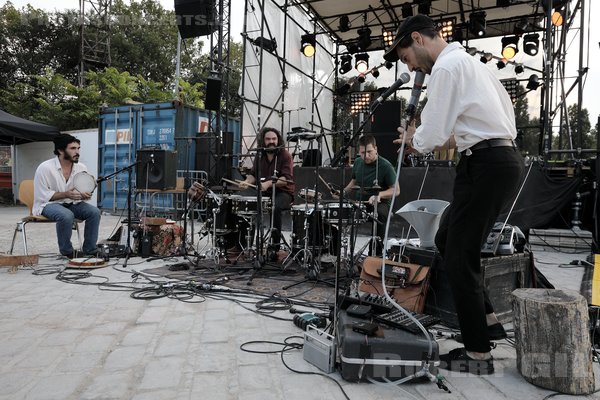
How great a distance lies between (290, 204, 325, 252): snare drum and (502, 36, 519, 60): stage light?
10.1m

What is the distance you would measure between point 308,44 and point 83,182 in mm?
8291

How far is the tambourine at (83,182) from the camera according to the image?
4889 millimetres

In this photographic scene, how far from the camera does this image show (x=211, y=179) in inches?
335

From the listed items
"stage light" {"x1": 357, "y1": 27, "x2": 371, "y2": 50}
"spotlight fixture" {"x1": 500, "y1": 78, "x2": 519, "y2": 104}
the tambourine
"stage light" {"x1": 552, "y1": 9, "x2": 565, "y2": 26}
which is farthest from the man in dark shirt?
"spotlight fixture" {"x1": 500, "y1": 78, "x2": 519, "y2": 104}

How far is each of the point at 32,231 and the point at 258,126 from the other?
4.87 meters

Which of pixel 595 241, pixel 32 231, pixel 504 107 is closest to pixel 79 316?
pixel 504 107

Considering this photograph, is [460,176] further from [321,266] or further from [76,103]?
[76,103]

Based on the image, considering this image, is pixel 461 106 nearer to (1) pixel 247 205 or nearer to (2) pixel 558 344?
(2) pixel 558 344

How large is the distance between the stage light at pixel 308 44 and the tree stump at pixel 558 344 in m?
10.7

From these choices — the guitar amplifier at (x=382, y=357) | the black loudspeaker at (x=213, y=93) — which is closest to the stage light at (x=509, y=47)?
the black loudspeaker at (x=213, y=93)

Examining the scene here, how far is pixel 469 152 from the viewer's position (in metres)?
2.02

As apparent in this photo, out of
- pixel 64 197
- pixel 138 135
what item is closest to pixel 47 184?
pixel 64 197

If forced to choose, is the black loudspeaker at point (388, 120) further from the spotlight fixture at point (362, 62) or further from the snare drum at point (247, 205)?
the spotlight fixture at point (362, 62)

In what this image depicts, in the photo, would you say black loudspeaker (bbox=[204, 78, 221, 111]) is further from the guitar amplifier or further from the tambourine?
the guitar amplifier
